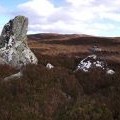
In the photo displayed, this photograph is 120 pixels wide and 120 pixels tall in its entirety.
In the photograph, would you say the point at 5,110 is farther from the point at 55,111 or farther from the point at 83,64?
the point at 83,64

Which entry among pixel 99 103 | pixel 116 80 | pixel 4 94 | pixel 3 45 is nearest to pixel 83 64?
pixel 3 45

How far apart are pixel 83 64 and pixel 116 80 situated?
648 cm

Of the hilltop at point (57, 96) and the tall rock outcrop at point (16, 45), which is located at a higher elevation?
the tall rock outcrop at point (16, 45)

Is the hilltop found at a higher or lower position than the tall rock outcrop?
lower

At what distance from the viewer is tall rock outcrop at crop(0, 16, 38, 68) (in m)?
21.9

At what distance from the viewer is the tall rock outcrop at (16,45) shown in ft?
71.7

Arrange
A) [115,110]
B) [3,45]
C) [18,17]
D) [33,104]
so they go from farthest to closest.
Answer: [18,17], [3,45], [33,104], [115,110]

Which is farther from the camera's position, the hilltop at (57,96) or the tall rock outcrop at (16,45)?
the tall rock outcrop at (16,45)

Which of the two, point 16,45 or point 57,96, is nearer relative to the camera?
point 57,96

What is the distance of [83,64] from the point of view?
71.2 ft

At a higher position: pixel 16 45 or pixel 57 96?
pixel 16 45

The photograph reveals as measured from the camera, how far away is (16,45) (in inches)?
914

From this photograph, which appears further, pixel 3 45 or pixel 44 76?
pixel 3 45

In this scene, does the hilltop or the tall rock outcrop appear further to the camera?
the tall rock outcrop
